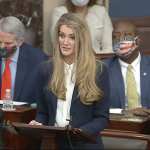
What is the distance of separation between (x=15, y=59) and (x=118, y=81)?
0.89 meters

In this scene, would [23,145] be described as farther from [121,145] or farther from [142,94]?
[142,94]

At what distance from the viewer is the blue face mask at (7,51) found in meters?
4.36

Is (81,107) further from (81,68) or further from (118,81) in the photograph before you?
(118,81)

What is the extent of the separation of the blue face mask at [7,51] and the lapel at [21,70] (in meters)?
0.08

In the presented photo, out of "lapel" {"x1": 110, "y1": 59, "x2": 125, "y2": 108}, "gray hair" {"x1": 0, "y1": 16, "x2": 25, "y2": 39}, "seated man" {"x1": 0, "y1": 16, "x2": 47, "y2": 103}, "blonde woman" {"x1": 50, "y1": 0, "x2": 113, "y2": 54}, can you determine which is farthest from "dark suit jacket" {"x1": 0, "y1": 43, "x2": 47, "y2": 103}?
"blonde woman" {"x1": 50, "y1": 0, "x2": 113, "y2": 54}

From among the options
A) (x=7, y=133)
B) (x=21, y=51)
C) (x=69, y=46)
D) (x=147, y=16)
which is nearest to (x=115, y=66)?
(x=21, y=51)

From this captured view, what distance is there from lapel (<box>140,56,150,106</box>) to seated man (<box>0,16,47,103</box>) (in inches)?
33.0

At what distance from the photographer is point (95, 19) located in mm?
5582

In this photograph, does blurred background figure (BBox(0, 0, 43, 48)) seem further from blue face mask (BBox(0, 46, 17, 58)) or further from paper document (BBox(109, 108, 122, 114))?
paper document (BBox(109, 108, 122, 114))

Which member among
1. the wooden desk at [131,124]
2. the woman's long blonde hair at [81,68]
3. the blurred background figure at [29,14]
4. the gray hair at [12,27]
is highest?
the blurred background figure at [29,14]

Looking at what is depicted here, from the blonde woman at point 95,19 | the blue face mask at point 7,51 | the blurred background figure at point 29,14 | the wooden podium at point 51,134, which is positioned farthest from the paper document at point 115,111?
the blurred background figure at point 29,14

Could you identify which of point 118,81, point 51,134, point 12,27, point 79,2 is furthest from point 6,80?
point 51,134

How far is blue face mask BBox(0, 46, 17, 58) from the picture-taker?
4363 millimetres

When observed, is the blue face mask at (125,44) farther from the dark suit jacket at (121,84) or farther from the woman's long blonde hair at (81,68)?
the woman's long blonde hair at (81,68)
